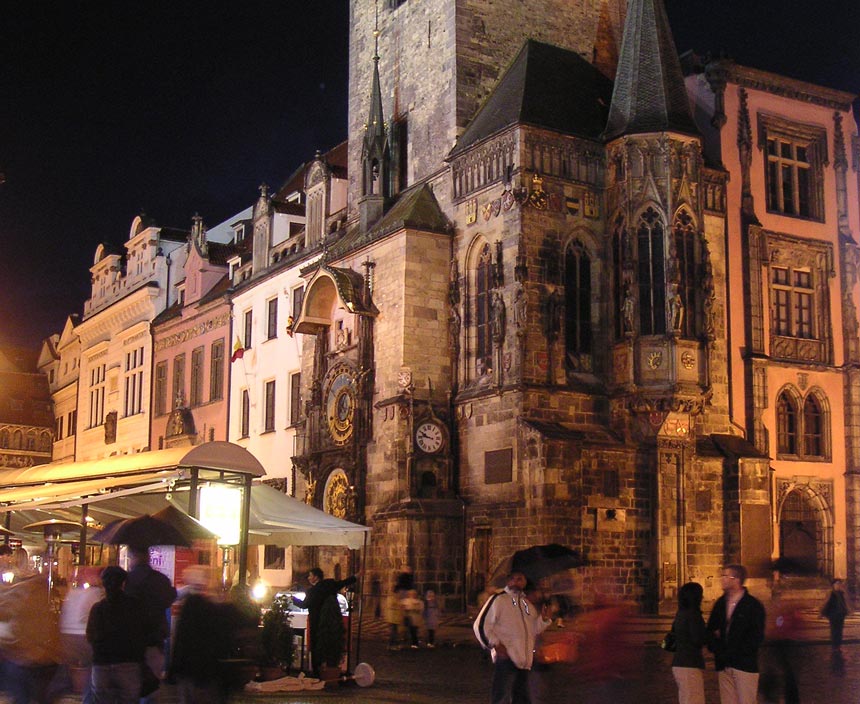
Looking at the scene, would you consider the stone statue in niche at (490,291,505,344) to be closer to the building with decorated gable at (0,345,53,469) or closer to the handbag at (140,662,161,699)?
the handbag at (140,662,161,699)

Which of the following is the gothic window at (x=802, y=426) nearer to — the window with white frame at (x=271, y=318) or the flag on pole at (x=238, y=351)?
the window with white frame at (x=271, y=318)

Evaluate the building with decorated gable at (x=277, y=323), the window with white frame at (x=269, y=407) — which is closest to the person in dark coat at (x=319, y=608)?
the building with decorated gable at (x=277, y=323)

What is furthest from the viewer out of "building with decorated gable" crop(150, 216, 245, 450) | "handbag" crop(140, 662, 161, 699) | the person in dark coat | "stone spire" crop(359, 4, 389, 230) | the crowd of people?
"building with decorated gable" crop(150, 216, 245, 450)

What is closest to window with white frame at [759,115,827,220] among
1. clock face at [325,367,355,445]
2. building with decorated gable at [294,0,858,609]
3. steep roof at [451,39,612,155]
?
building with decorated gable at [294,0,858,609]

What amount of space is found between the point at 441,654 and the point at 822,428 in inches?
590

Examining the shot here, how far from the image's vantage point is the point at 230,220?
183ft

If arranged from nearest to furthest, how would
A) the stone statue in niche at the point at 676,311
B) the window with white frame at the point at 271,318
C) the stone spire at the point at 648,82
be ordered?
the stone statue in niche at the point at 676,311 → the stone spire at the point at 648,82 → the window with white frame at the point at 271,318

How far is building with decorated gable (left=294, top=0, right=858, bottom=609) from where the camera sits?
2938 centimetres

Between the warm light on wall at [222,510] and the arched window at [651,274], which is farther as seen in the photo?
the arched window at [651,274]

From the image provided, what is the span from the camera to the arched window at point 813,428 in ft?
108

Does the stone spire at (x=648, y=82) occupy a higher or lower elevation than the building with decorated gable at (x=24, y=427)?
higher

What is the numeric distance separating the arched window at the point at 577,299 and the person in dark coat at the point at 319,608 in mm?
14220

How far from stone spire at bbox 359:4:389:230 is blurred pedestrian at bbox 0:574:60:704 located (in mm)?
24786

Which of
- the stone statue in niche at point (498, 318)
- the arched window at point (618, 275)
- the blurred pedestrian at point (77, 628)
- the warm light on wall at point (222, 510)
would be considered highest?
the arched window at point (618, 275)
